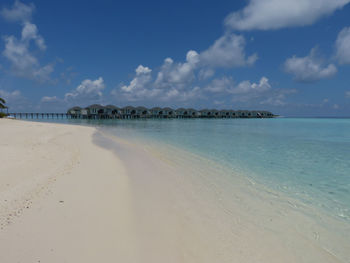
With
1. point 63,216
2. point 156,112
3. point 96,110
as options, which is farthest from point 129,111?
point 63,216

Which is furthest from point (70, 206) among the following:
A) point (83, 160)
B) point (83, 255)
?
point (83, 160)

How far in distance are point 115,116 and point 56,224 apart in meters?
78.8

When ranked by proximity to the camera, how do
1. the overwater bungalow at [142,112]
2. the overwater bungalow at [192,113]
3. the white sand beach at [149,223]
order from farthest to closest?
the overwater bungalow at [192,113], the overwater bungalow at [142,112], the white sand beach at [149,223]

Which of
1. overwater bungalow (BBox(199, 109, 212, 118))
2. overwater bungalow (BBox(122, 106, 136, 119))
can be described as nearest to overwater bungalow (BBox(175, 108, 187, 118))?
overwater bungalow (BBox(199, 109, 212, 118))

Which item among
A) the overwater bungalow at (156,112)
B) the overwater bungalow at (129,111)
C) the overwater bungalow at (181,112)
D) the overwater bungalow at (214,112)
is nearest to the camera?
the overwater bungalow at (129,111)

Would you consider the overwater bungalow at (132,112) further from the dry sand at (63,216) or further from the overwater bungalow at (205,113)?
the dry sand at (63,216)

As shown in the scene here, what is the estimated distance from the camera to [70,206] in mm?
3709

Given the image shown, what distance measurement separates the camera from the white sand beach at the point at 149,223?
260 cm

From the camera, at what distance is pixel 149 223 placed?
3391 millimetres

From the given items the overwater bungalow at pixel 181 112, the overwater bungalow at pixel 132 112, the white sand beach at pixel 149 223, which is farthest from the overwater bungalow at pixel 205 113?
the white sand beach at pixel 149 223

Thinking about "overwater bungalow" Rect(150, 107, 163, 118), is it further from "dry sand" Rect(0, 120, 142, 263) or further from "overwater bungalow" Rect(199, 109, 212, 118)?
"dry sand" Rect(0, 120, 142, 263)

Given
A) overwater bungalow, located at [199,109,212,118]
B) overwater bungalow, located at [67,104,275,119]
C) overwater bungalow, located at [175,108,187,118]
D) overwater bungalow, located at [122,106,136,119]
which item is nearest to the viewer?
overwater bungalow, located at [67,104,275,119]

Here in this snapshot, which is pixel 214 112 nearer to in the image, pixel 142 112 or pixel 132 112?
pixel 142 112

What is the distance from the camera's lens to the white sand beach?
260 cm
